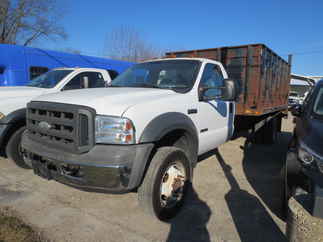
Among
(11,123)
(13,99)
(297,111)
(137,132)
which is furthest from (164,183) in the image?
(13,99)

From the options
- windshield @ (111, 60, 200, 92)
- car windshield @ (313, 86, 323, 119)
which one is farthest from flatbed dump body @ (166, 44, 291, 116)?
windshield @ (111, 60, 200, 92)

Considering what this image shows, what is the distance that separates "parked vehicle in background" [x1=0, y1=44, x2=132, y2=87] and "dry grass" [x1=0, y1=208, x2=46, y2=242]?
213 inches

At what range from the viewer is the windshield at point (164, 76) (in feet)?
10.9

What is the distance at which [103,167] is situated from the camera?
2.11 metres

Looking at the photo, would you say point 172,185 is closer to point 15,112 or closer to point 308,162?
point 308,162

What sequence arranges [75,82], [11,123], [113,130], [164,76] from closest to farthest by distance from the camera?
[113,130] < [164,76] < [11,123] < [75,82]

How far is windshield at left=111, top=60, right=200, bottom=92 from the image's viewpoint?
10.9ft

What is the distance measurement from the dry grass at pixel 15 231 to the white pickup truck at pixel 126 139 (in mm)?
597

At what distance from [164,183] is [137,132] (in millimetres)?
822

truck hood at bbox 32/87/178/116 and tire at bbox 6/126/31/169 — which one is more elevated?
truck hood at bbox 32/87/178/116

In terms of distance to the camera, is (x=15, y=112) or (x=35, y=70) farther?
(x=35, y=70)

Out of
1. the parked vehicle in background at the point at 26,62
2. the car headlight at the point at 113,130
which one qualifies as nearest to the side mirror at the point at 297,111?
the car headlight at the point at 113,130

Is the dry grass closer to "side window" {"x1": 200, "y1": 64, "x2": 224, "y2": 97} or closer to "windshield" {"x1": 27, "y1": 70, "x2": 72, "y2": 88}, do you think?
"side window" {"x1": 200, "y1": 64, "x2": 224, "y2": 97}

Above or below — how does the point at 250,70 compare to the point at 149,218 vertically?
above
